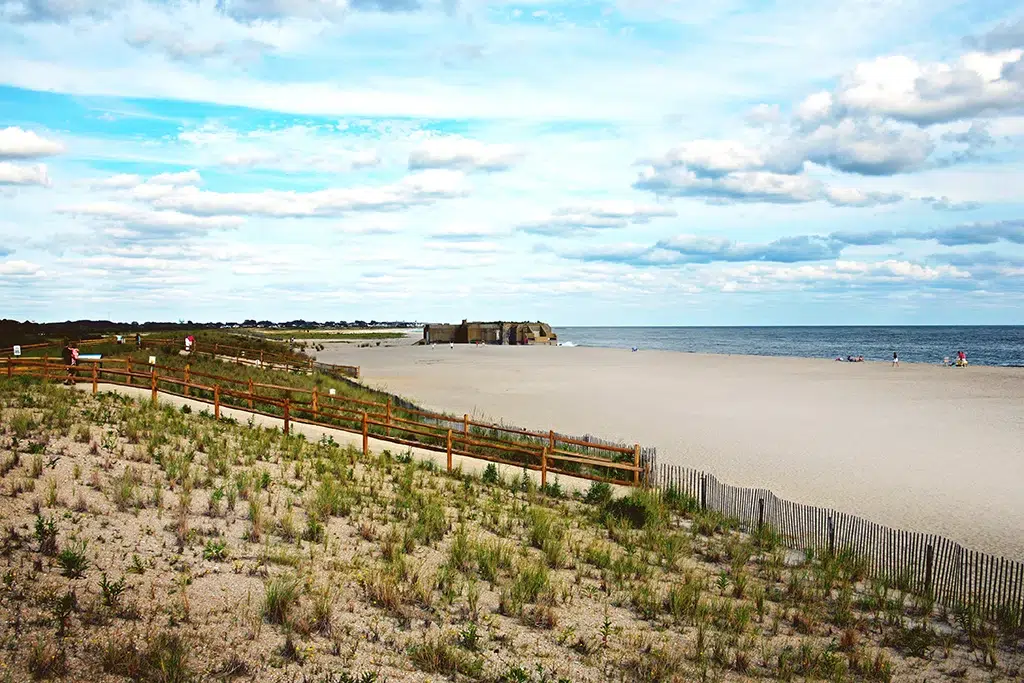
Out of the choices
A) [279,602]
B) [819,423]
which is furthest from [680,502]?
[819,423]

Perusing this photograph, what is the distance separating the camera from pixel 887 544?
1396 cm

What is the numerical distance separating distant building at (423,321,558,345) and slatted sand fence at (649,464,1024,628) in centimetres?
10785

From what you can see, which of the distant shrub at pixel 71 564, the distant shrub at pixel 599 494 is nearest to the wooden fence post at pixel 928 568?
the distant shrub at pixel 599 494

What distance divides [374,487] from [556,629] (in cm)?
730

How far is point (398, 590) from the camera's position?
10609mm

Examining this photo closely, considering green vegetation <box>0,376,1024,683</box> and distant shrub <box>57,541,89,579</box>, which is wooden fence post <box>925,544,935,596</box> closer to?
green vegetation <box>0,376,1024,683</box>

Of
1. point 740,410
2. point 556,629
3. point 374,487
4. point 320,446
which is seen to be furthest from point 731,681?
point 740,410

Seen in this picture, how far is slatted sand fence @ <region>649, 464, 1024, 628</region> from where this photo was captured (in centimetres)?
1209

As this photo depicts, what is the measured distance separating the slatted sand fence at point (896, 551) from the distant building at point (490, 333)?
10785cm

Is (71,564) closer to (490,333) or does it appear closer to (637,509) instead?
(637,509)

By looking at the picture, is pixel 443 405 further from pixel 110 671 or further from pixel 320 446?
pixel 110 671

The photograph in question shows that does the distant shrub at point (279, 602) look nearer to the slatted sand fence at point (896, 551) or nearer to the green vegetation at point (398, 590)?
the green vegetation at point (398, 590)

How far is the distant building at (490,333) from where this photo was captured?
126688 millimetres

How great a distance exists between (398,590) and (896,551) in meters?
9.17
